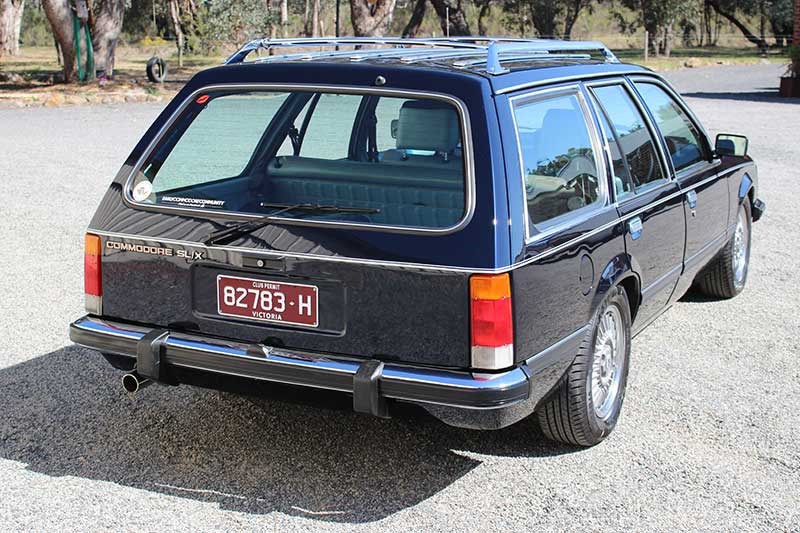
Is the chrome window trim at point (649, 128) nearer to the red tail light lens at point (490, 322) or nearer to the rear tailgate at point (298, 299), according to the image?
the red tail light lens at point (490, 322)

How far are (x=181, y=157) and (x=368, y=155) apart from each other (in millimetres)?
863

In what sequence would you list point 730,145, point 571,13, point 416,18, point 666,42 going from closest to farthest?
point 730,145 → point 416,18 → point 666,42 → point 571,13

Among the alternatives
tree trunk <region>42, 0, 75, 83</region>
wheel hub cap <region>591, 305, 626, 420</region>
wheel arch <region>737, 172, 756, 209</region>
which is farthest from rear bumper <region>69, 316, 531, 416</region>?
tree trunk <region>42, 0, 75, 83</region>

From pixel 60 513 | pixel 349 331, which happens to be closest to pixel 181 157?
pixel 349 331

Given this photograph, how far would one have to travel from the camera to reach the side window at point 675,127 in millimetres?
5570

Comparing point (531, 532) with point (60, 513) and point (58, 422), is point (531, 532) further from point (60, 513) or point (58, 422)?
point (58, 422)

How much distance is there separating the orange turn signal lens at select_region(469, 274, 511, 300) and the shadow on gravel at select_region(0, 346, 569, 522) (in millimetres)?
521

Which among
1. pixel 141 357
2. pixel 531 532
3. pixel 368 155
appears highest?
pixel 368 155

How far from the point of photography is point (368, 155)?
490 centimetres

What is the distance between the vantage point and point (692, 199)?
5676 millimetres

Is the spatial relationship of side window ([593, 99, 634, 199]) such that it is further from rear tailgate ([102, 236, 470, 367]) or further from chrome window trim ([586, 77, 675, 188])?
rear tailgate ([102, 236, 470, 367])

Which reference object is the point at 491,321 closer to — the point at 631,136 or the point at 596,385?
the point at 596,385

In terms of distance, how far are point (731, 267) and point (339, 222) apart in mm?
3879

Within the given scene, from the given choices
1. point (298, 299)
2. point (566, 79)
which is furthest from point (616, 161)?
point (298, 299)
